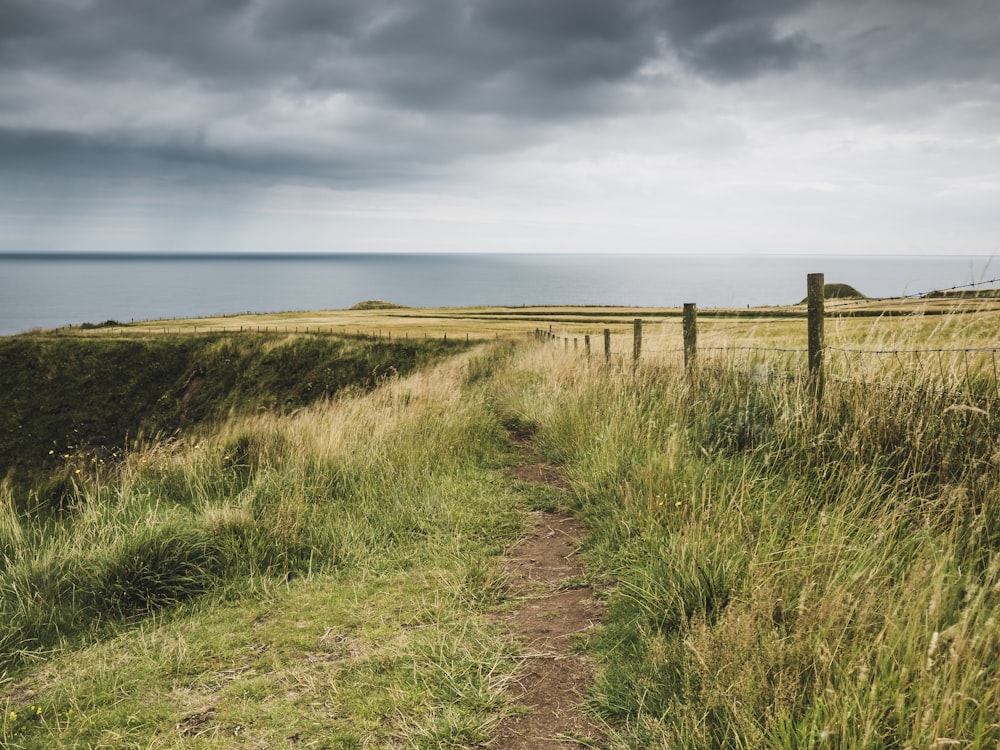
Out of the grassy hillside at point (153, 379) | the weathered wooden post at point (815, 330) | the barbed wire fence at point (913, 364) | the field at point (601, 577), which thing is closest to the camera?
the field at point (601, 577)

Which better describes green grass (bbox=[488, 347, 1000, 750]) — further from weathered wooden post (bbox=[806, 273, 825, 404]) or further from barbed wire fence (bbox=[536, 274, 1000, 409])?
weathered wooden post (bbox=[806, 273, 825, 404])

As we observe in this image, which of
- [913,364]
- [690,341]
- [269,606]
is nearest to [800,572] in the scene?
[913,364]

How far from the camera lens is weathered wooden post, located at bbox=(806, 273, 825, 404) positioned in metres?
6.46

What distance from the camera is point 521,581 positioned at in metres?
5.00

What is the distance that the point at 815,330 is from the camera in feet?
22.0

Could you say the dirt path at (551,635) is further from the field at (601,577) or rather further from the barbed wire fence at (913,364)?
the barbed wire fence at (913,364)

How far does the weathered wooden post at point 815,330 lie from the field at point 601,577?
0.20m

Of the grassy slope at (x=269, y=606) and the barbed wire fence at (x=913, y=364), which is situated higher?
the barbed wire fence at (x=913, y=364)

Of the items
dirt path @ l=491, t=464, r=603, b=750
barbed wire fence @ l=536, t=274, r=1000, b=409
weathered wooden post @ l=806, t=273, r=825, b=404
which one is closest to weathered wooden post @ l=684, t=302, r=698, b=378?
barbed wire fence @ l=536, t=274, r=1000, b=409

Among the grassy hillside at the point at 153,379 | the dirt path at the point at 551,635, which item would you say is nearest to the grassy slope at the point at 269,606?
the dirt path at the point at 551,635

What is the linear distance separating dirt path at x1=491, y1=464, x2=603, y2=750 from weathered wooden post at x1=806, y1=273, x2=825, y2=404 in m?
3.08

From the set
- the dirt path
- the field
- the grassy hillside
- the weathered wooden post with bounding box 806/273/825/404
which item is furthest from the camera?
the grassy hillside

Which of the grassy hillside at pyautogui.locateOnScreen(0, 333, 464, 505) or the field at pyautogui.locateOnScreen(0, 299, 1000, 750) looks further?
the grassy hillside at pyautogui.locateOnScreen(0, 333, 464, 505)

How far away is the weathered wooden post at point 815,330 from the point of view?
6461mm
